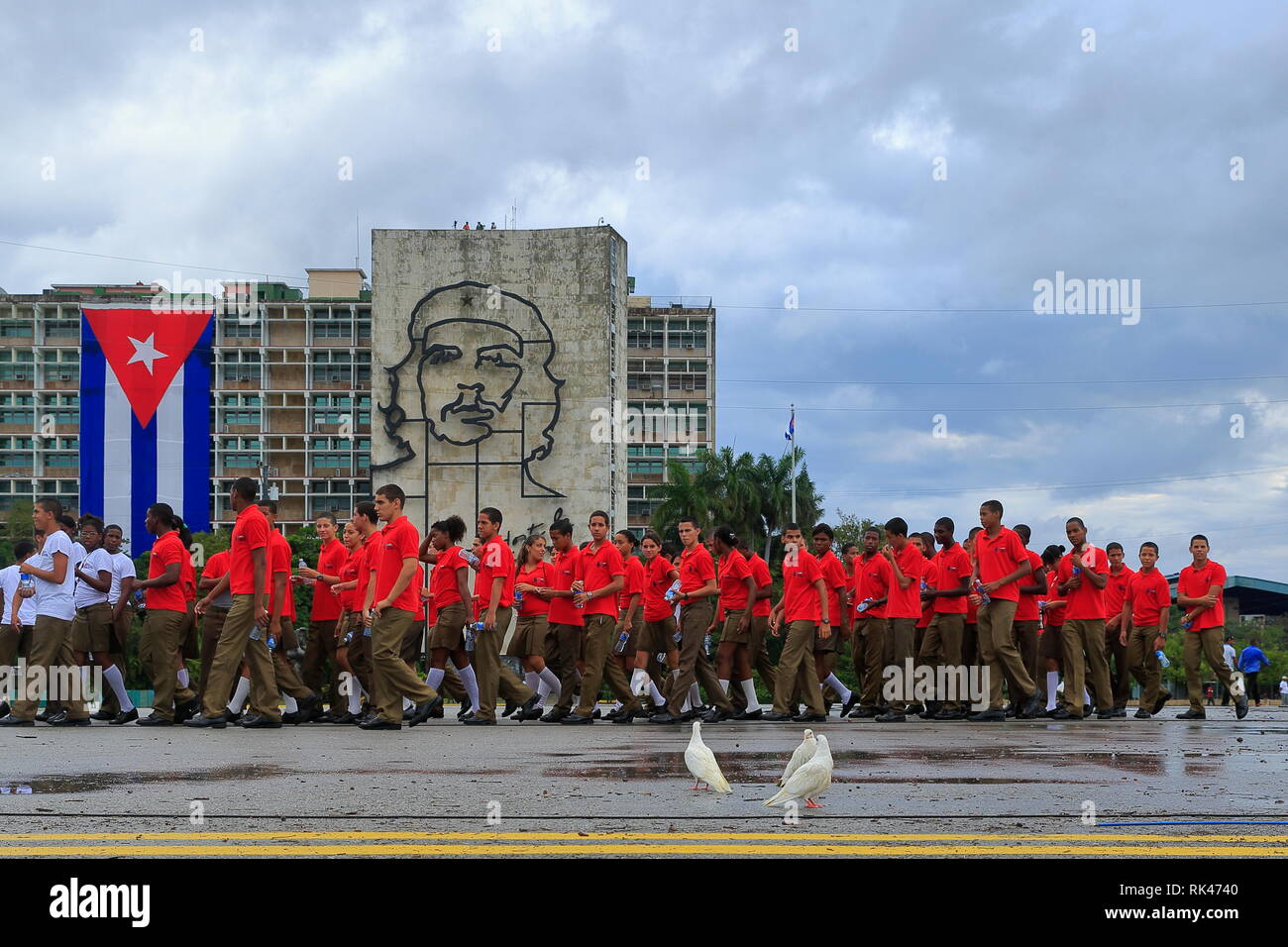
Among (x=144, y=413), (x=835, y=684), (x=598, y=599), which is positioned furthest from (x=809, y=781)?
(x=144, y=413)

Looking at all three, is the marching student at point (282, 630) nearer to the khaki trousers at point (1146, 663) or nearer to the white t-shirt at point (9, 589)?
the white t-shirt at point (9, 589)

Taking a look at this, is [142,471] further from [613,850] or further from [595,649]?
[613,850]

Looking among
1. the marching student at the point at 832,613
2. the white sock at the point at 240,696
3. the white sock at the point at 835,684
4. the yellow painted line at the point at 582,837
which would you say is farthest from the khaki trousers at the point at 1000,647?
the yellow painted line at the point at 582,837

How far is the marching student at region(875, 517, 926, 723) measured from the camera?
15.9 meters

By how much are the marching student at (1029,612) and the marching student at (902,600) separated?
1.08 meters

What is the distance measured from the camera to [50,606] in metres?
13.8

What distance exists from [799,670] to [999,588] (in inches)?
85.2

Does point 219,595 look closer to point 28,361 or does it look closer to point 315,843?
point 315,843

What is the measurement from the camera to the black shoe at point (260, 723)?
43.0 feet

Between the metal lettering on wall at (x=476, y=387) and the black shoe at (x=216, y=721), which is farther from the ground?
the metal lettering on wall at (x=476, y=387)

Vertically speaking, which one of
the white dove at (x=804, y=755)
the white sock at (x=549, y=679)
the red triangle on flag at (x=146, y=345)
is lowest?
the white sock at (x=549, y=679)

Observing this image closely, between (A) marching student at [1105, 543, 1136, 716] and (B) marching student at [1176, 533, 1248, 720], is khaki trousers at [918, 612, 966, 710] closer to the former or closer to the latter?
(B) marching student at [1176, 533, 1248, 720]

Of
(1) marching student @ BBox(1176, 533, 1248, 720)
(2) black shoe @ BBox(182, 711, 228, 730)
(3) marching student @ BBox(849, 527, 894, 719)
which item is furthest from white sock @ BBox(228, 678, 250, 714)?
(1) marching student @ BBox(1176, 533, 1248, 720)

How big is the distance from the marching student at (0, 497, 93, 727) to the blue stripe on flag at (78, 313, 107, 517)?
9.14 meters
